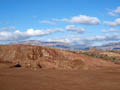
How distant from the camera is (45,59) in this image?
3023cm

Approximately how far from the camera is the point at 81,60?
30438 millimetres

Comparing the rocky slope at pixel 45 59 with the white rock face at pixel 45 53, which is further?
the white rock face at pixel 45 53

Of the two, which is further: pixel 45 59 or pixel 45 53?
pixel 45 53

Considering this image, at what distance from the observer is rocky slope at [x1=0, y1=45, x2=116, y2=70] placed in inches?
1129

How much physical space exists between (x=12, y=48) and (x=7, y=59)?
303cm

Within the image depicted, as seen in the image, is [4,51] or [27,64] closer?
[27,64]

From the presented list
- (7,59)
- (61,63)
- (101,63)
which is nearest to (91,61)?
(101,63)

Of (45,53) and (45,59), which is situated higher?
(45,53)

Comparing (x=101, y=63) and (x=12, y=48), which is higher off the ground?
(x=12, y=48)

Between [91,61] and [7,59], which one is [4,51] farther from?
[91,61]

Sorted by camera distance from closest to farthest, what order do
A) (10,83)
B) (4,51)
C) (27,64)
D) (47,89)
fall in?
(47,89) → (10,83) → (27,64) → (4,51)

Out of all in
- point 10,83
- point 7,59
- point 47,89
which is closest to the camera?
point 47,89

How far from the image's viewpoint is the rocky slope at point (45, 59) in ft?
94.1

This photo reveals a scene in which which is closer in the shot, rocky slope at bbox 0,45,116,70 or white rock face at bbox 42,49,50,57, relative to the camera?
rocky slope at bbox 0,45,116,70
